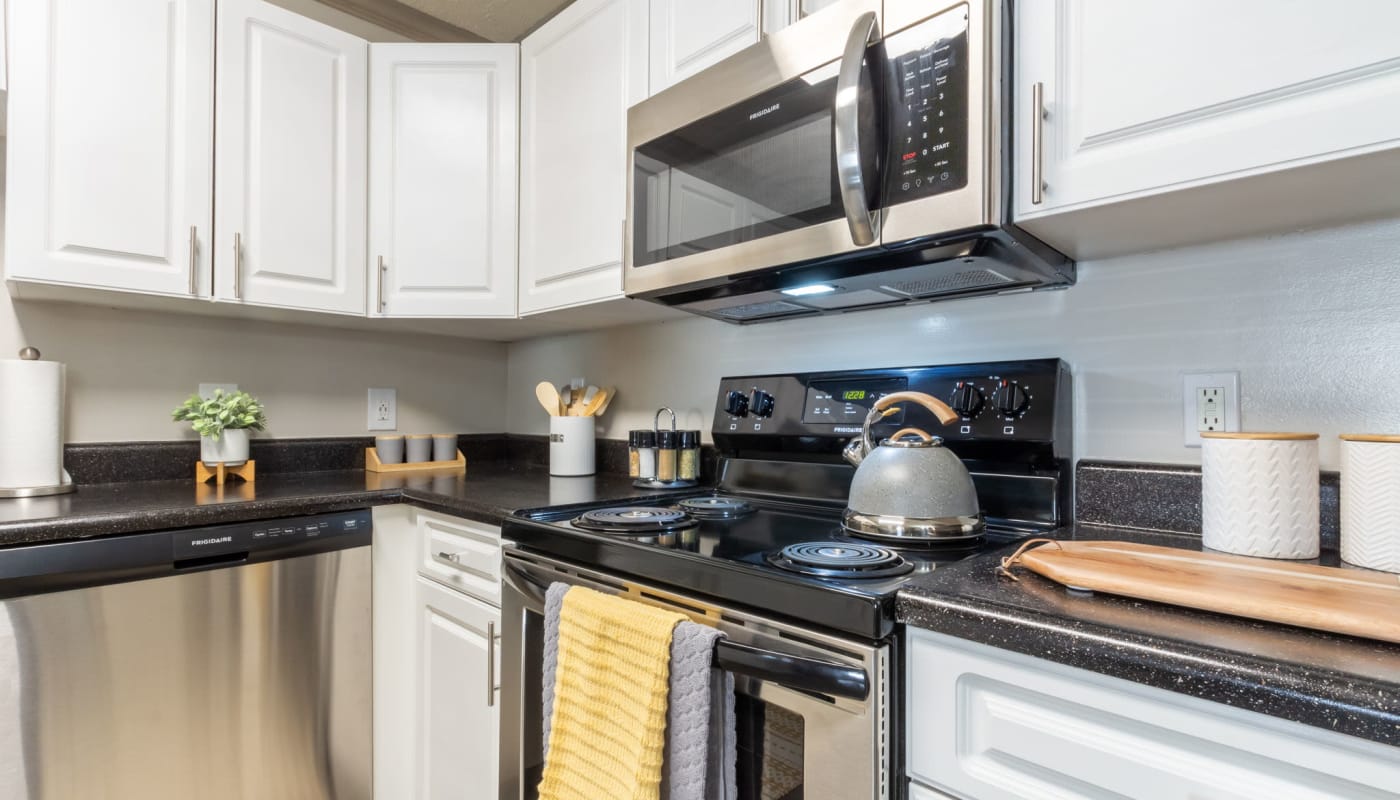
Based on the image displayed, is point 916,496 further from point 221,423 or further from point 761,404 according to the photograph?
point 221,423

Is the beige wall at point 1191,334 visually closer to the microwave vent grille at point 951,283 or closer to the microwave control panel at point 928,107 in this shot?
the microwave vent grille at point 951,283

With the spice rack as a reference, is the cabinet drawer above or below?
below

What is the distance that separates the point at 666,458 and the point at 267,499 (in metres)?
0.92

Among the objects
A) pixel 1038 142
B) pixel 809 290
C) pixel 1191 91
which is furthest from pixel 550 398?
pixel 1191 91

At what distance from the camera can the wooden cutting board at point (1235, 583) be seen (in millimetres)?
608

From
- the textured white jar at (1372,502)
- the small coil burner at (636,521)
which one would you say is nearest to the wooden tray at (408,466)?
the small coil burner at (636,521)

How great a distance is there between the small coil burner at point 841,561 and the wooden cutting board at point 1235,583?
14cm

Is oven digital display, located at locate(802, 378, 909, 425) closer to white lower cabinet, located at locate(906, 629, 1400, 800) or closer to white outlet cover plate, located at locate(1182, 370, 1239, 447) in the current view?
white outlet cover plate, located at locate(1182, 370, 1239, 447)

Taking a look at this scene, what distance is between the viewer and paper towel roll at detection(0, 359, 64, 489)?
1.50 m

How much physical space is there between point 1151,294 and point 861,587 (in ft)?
2.55

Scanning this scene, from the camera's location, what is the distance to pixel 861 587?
78 cm

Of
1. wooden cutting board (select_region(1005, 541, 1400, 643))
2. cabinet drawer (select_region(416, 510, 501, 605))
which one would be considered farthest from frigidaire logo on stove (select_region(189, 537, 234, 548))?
wooden cutting board (select_region(1005, 541, 1400, 643))

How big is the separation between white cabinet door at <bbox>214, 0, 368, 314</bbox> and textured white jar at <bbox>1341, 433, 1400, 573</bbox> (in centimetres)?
210

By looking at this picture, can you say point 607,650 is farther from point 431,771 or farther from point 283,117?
point 283,117
